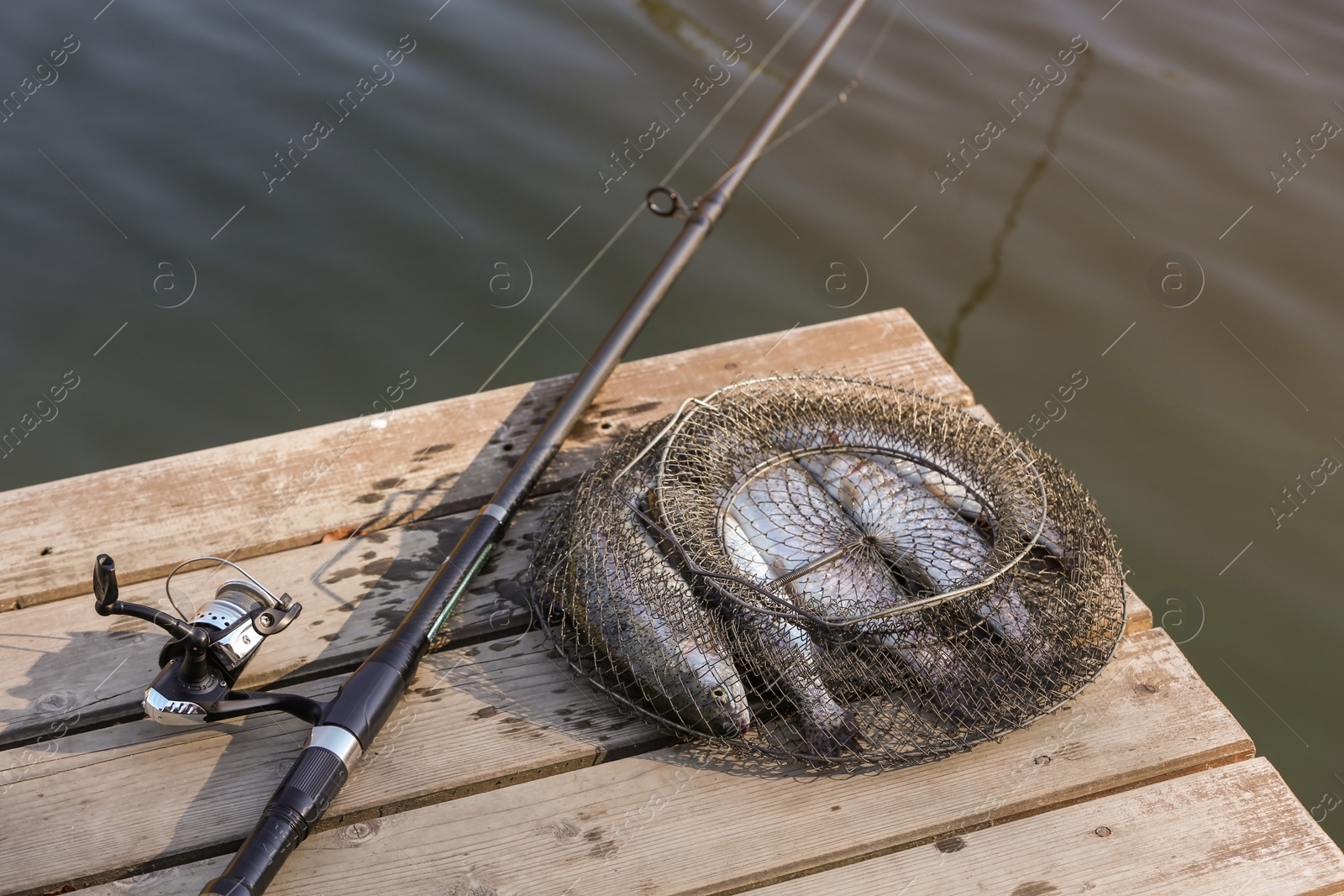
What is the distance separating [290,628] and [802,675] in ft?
4.19

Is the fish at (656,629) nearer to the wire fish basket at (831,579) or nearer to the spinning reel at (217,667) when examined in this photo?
the wire fish basket at (831,579)

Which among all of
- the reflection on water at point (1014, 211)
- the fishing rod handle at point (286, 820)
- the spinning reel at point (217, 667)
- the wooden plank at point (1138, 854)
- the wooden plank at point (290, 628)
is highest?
the reflection on water at point (1014, 211)

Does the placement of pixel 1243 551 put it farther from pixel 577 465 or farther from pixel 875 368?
pixel 577 465

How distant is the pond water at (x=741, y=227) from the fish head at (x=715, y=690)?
242cm

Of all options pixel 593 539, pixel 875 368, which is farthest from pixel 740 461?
pixel 875 368

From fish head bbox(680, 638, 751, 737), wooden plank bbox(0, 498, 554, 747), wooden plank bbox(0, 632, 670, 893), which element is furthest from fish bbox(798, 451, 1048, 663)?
wooden plank bbox(0, 498, 554, 747)

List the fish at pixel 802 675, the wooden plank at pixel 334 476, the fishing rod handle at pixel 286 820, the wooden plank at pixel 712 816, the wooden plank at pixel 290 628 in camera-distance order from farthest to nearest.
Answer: the wooden plank at pixel 334 476, the wooden plank at pixel 290 628, the fish at pixel 802 675, the wooden plank at pixel 712 816, the fishing rod handle at pixel 286 820

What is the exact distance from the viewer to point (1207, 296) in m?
5.17

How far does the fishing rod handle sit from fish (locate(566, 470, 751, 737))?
608 mm

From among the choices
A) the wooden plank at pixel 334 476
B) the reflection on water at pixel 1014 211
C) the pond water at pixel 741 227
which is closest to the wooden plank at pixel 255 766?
the wooden plank at pixel 334 476

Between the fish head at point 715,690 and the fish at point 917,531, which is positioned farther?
the fish at point 917,531

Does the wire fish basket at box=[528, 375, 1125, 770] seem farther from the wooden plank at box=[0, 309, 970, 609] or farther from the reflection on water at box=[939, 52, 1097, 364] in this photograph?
the reflection on water at box=[939, 52, 1097, 364]

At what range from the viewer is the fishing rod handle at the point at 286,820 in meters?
1.87

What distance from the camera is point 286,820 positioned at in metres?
1.95
